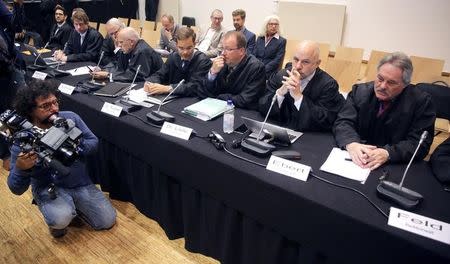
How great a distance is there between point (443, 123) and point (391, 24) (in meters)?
2.01

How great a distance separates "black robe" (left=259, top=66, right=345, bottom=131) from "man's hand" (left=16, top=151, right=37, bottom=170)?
1.21 m

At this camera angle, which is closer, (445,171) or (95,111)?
(445,171)

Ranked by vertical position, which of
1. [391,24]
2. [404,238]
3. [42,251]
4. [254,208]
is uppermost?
[391,24]

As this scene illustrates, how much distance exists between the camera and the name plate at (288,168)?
1.18 m

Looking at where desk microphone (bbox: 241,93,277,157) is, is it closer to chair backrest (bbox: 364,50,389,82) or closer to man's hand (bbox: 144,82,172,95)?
man's hand (bbox: 144,82,172,95)

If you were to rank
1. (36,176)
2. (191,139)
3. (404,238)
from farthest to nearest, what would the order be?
1. (36,176)
2. (191,139)
3. (404,238)

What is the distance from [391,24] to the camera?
399cm

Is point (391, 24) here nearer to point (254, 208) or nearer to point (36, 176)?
point (254, 208)

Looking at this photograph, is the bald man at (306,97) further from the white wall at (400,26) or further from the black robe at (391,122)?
the white wall at (400,26)

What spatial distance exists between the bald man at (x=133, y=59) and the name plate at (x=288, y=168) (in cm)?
165

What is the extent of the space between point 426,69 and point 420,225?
273cm

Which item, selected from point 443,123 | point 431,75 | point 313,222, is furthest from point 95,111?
point 431,75

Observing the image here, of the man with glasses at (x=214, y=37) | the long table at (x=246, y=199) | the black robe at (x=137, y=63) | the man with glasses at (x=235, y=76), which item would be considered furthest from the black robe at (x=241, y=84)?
the man with glasses at (x=214, y=37)

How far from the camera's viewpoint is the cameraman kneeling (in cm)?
148
